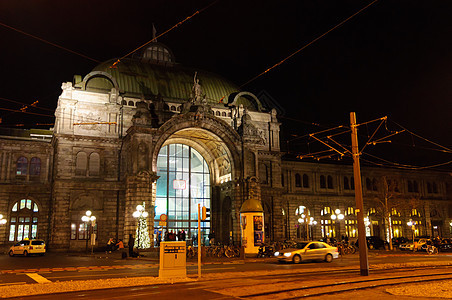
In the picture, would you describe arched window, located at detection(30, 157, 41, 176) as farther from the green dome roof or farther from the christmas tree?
the christmas tree

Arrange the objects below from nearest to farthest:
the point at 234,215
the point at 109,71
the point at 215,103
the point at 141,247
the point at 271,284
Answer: the point at 271,284, the point at 141,247, the point at 234,215, the point at 109,71, the point at 215,103

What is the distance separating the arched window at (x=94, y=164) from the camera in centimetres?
4366

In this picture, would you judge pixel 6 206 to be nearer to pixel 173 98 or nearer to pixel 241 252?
pixel 173 98

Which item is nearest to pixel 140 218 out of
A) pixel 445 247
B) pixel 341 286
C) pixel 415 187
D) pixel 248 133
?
pixel 248 133

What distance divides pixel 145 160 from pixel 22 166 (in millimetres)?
14317

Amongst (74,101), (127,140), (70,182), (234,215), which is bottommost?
(234,215)

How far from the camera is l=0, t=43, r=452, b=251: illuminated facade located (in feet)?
137

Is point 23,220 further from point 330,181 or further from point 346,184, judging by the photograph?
point 346,184

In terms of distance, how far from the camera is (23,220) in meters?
43.6

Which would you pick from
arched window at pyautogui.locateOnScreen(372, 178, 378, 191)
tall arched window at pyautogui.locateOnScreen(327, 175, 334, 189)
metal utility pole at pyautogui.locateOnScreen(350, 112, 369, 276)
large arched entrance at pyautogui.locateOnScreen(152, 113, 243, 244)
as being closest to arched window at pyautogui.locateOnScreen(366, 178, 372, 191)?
arched window at pyautogui.locateOnScreen(372, 178, 378, 191)

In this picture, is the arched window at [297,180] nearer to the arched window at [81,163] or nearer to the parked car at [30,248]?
the arched window at [81,163]

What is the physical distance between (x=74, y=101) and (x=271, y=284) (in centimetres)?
3545

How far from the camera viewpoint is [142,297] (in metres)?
12.0

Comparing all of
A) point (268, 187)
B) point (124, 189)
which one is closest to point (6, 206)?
point (124, 189)
